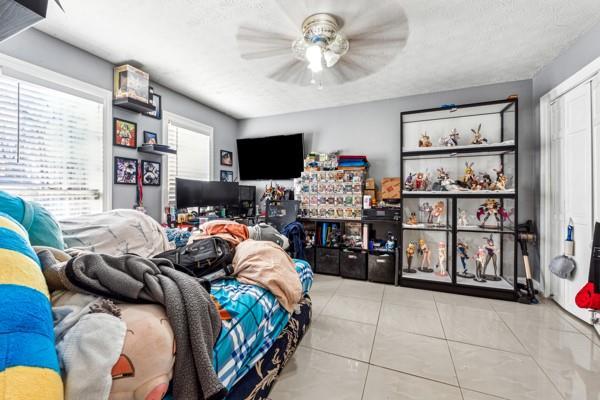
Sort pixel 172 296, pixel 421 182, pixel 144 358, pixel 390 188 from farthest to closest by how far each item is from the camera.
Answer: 1. pixel 390 188
2. pixel 421 182
3. pixel 172 296
4. pixel 144 358

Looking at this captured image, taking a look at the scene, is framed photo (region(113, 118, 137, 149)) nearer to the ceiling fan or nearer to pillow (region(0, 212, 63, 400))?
the ceiling fan

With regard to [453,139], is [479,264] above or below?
below

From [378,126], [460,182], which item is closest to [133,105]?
[378,126]

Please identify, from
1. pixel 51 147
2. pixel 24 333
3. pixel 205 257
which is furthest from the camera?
pixel 51 147

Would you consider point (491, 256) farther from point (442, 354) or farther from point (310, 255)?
point (310, 255)

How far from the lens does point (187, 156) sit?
368cm

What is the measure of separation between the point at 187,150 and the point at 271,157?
4.38ft

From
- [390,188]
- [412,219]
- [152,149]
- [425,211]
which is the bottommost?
[412,219]

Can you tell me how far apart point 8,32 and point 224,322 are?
1.25 m

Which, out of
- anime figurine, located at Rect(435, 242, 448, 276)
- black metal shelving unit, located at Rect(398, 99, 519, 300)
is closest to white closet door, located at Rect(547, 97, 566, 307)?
black metal shelving unit, located at Rect(398, 99, 519, 300)

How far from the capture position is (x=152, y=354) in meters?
0.74

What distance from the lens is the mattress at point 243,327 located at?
3.36 ft

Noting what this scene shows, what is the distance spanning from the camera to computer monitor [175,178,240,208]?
10.3ft

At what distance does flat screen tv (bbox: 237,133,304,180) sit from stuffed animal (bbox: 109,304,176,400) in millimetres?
3494
